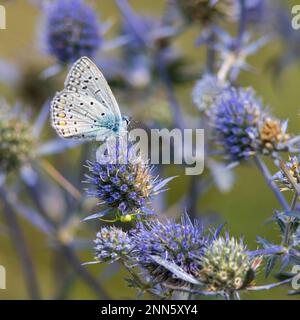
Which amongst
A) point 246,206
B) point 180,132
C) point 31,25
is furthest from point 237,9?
point 31,25

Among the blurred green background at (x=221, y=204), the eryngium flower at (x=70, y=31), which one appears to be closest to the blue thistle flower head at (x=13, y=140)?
the eryngium flower at (x=70, y=31)

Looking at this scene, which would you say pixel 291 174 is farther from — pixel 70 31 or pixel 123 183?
pixel 70 31

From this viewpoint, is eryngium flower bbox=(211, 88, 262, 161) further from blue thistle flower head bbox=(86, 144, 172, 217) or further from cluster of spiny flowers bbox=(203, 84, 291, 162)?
blue thistle flower head bbox=(86, 144, 172, 217)

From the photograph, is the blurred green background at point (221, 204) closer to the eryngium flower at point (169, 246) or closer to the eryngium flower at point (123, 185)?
the eryngium flower at point (123, 185)

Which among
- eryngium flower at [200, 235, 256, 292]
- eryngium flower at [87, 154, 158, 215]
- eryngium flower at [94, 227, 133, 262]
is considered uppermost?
eryngium flower at [87, 154, 158, 215]

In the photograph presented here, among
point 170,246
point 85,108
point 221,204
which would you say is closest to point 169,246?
point 170,246

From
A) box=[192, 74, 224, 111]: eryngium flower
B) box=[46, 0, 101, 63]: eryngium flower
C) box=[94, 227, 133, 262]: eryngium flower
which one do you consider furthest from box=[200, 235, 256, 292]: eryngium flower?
box=[46, 0, 101, 63]: eryngium flower
